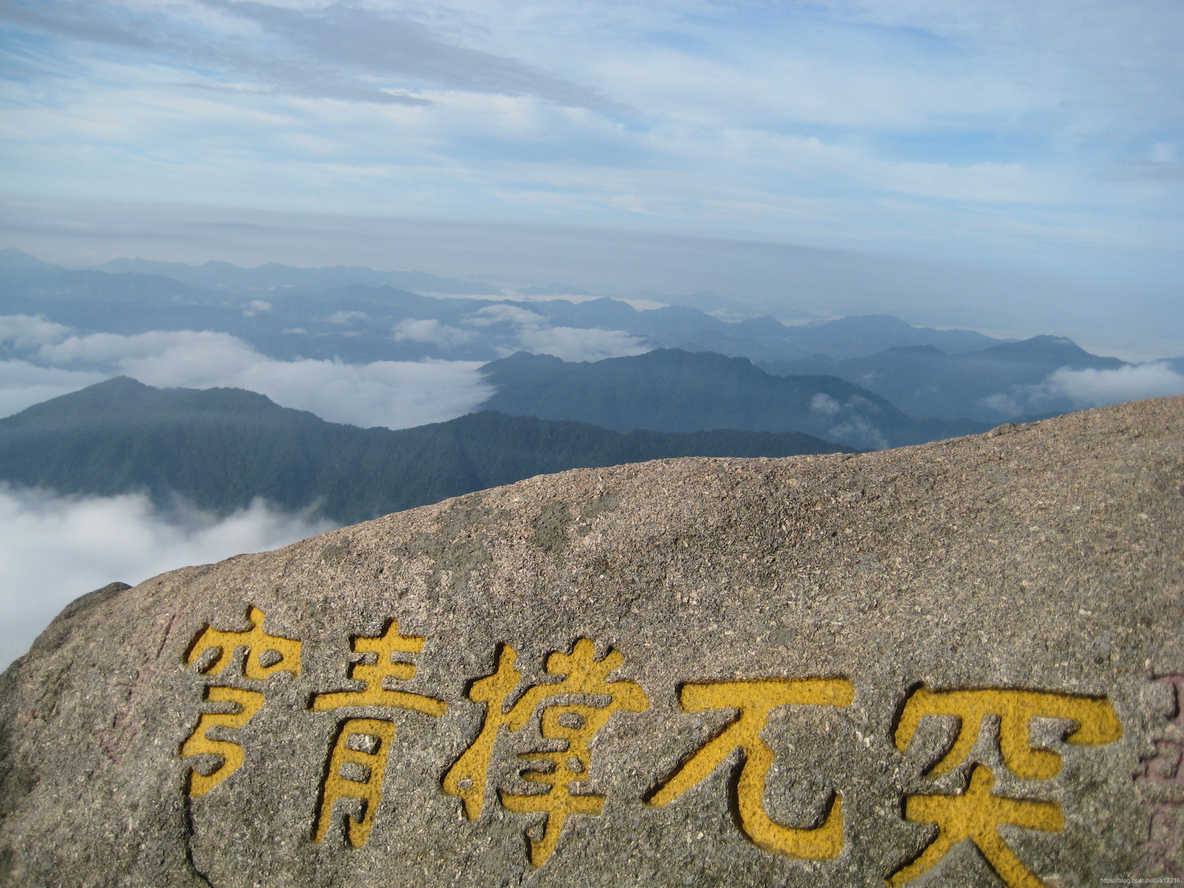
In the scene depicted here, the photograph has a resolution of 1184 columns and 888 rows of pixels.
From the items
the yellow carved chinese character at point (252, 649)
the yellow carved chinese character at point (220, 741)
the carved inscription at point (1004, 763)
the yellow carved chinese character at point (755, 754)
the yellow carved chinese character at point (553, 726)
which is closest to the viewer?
the carved inscription at point (1004, 763)

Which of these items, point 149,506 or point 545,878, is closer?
point 545,878

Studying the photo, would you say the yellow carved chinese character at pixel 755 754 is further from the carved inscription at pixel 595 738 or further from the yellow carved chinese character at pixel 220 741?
the yellow carved chinese character at pixel 220 741

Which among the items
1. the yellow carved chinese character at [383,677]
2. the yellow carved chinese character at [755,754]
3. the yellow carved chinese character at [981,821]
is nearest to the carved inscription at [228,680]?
the yellow carved chinese character at [383,677]

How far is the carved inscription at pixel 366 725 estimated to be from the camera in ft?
29.6

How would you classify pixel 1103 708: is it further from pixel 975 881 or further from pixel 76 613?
pixel 76 613

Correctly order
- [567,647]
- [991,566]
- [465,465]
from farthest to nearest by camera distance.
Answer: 1. [465,465]
2. [567,647]
3. [991,566]

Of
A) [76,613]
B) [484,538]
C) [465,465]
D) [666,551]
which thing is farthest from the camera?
[465,465]

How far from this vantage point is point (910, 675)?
8016 mm

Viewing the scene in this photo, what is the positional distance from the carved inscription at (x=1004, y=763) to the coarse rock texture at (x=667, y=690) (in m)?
0.03

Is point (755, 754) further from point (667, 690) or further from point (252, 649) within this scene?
point (252, 649)

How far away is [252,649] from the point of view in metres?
10.7

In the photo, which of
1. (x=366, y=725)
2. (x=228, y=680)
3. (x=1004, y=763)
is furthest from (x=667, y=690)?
(x=228, y=680)

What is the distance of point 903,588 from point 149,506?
228445mm

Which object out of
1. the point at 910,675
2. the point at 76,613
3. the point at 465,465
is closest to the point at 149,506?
the point at 465,465
